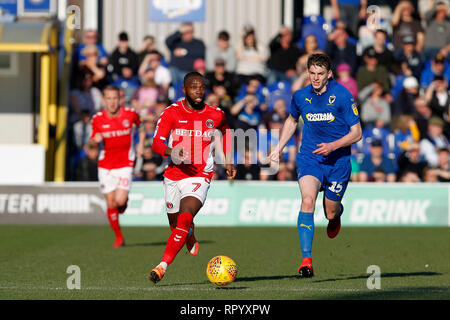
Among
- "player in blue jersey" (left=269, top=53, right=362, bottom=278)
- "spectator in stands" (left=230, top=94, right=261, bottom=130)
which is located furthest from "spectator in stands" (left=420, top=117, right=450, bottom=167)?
"player in blue jersey" (left=269, top=53, right=362, bottom=278)

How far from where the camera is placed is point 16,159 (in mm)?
20047

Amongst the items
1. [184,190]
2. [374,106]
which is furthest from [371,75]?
[184,190]

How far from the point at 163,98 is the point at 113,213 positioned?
582 centimetres

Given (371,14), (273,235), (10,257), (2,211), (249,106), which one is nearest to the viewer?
(10,257)

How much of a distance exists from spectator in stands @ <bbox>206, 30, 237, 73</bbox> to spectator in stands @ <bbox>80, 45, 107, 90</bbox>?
235 centimetres

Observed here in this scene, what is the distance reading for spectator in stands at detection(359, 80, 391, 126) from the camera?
66.7 ft

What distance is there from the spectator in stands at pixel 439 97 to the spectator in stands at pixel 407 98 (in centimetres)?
32

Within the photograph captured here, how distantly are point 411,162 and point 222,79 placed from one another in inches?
174

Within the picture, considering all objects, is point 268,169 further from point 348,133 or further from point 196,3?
point 348,133

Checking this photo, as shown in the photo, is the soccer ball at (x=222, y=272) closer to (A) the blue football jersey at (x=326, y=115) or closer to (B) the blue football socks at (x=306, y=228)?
(B) the blue football socks at (x=306, y=228)

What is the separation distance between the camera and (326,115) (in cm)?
1012

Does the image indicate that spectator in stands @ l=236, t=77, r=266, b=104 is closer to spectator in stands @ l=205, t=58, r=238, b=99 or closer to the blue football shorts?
spectator in stands @ l=205, t=58, r=238, b=99
